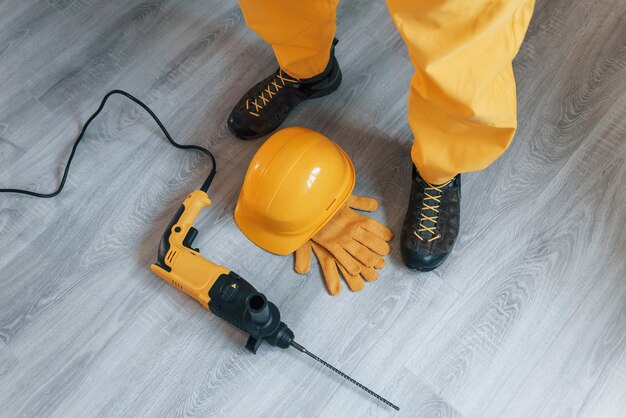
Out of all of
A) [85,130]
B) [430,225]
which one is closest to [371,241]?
[430,225]

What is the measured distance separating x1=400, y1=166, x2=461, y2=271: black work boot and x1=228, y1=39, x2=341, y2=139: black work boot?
35cm

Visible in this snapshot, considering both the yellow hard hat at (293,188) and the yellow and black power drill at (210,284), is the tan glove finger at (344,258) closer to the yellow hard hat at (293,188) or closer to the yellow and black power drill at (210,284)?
the yellow hard hat at (293,188)

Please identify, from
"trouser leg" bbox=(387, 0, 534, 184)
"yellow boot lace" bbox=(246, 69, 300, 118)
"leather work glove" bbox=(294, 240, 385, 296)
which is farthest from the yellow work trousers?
"leather work glove" bbox=(294, 240, 385, 296)

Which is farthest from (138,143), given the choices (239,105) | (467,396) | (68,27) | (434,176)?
(467,396)

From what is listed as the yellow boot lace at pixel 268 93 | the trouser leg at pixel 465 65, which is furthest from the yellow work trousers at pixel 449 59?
the yellow boot lace at pixel 268 93

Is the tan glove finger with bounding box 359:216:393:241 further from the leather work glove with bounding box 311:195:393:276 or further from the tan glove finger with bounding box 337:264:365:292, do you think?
the tan glove finger with bounding box 337:264:365:292

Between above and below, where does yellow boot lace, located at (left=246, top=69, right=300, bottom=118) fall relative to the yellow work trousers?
below

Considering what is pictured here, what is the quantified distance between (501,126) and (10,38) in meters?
1.38

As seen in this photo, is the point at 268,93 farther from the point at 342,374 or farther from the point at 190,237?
the point at 342,374

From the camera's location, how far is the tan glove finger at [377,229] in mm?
1221

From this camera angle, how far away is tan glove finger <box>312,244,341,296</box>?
3.86 feet

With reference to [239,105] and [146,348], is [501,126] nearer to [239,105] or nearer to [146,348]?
[239,105]

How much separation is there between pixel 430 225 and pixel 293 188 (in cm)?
31

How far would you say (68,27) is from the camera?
1.53 m
